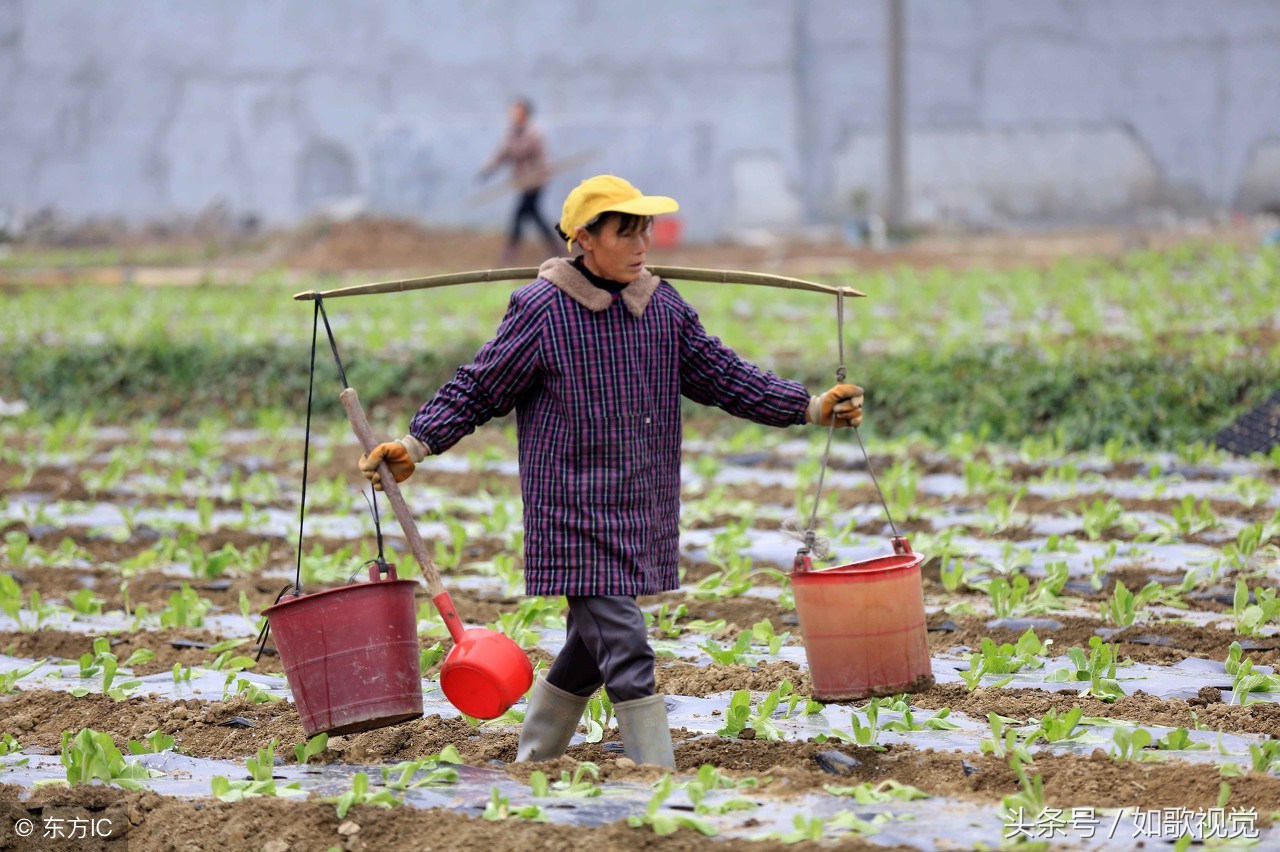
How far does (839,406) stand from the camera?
11.1 feet

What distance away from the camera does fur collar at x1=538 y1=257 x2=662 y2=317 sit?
3299 millimetres

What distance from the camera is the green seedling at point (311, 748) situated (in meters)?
3.25

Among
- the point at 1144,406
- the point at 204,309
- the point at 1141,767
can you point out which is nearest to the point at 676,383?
the point at 1141,767

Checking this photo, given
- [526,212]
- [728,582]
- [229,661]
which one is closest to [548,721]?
[229,661]

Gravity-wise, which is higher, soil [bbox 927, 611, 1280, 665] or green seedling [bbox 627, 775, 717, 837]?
soil [bbox 927, 611, 1280, 665]

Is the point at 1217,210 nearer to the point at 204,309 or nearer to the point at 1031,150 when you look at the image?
the point at 1031,150

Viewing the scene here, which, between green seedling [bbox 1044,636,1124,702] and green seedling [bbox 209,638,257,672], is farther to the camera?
green seedling [bbox 209,638,257,672]

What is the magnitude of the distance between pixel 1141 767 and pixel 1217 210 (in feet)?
59.6

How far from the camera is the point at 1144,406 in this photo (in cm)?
705

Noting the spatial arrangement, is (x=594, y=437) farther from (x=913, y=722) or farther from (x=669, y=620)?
(x=669, y=620)

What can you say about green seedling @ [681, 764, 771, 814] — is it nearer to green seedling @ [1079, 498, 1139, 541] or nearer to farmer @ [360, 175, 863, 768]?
farmer @ [360, 175, 863, 768]

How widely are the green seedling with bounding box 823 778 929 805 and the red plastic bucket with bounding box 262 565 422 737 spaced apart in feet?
3.23
